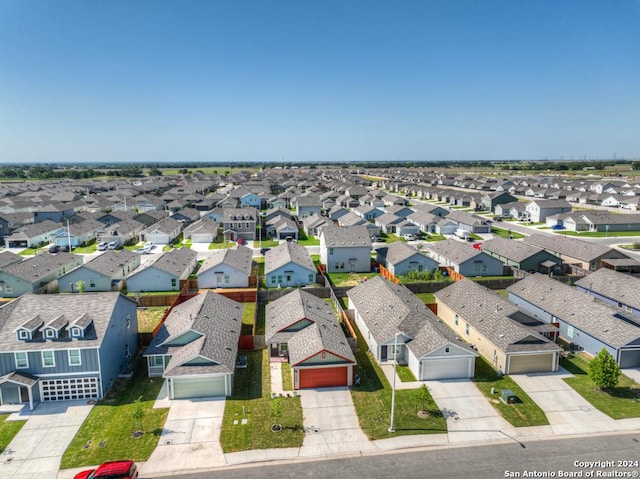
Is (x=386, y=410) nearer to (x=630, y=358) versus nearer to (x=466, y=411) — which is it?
(x=466, y=411)

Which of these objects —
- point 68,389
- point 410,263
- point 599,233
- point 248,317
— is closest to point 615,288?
point 410,263

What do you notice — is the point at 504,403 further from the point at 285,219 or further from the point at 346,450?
the point at 285,219

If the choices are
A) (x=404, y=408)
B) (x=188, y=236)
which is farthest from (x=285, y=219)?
(x=404, y=408)

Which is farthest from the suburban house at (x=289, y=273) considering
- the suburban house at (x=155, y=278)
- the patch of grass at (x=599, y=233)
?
the patch of grass at (x=599, y=233)

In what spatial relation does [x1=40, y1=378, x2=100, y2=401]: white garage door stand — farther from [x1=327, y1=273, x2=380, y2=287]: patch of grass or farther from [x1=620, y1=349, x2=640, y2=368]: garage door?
[x1=620, y1=349, x2=640, y2=368]: garage door

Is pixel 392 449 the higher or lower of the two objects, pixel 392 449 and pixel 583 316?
the lower

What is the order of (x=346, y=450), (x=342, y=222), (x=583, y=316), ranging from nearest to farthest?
(x=346, y=450)
(x=583, y=316)
(x=342, y=222)

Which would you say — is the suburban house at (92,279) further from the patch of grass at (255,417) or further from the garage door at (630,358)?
the garage door at (630,358)
